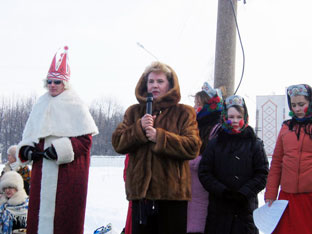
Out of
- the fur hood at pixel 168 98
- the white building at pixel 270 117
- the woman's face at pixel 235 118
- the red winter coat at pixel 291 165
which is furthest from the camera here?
the white building at pixel 270 117

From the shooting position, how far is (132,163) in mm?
2635

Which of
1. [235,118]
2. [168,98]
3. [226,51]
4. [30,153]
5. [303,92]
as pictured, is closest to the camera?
[168,98]

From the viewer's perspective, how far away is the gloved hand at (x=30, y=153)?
333cm

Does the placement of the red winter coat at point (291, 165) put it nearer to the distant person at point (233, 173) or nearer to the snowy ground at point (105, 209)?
the distant person at point (233, 173)

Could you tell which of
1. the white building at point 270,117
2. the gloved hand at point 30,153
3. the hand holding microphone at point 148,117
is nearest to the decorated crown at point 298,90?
the hand holding microphone at point 148,117

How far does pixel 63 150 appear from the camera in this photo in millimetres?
3227

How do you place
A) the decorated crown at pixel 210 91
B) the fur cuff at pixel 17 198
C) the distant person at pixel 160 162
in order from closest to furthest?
the distant person at pixel 160 162 → the decorated crown at pixel 210 91 → the fur cuff at pixel 17 198

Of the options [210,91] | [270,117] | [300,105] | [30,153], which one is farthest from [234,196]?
[270,117]

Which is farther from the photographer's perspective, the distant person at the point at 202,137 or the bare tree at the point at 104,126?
the bare tree at the point at 104,126

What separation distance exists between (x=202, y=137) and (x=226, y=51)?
1.53 m

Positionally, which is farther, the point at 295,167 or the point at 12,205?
the point at 12,205

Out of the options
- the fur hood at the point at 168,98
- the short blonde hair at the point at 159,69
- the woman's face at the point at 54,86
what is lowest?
the fur hood at the point at 168,98

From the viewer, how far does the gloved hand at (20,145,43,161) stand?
333cm

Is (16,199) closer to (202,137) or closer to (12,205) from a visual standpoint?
(12,205)
